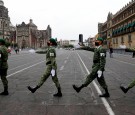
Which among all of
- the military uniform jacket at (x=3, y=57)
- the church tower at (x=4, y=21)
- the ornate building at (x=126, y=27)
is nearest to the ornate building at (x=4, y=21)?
the church tower at (x=4, y=21)

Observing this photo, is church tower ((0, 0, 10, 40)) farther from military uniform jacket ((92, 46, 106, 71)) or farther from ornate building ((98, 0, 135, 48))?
military uniform jacket ((92, 46, 106, 71))

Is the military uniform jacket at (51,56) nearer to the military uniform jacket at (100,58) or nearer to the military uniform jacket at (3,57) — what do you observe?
the military uniform jacket at (100,58)

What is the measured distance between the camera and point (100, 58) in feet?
25.4

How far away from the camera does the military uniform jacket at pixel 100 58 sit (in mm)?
7701

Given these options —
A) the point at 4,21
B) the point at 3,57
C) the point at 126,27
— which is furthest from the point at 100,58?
the point at 4,21

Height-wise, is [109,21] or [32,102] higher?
[109,21]

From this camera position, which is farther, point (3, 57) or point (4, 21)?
point (4, 21)

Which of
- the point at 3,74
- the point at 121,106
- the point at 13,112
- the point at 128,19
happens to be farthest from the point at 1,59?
the point at 128,19

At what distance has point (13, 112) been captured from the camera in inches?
245

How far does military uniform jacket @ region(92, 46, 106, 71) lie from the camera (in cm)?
770

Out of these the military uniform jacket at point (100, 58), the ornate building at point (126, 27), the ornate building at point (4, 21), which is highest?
the ornate building at point (4, 21)

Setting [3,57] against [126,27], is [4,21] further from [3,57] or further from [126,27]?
[3,57]

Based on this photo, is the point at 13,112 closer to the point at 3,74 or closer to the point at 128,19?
the point at 3,74

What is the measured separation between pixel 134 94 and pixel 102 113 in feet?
8.92
